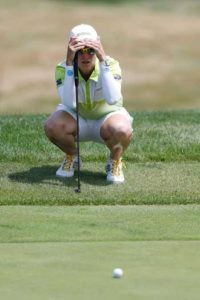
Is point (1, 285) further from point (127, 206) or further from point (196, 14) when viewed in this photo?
point (196, 14)

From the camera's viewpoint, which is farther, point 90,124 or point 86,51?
point 90,124

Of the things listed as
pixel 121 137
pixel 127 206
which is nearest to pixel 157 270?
pixel 127 206

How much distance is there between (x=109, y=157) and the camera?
961cm

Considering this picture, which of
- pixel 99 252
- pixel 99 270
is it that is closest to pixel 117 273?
pixel 99 270

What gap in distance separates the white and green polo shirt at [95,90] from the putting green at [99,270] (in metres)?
2.00

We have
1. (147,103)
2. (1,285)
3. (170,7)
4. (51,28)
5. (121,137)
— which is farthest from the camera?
(170,7)

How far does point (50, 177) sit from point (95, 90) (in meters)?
0.77

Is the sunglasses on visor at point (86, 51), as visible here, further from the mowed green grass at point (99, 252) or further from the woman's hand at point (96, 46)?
the mowed green grass at point (99, 252)

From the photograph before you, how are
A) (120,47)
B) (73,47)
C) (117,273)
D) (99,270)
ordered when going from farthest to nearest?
1. (120,47)
2. (73,47)
3. (99,270)
4. (117,273)

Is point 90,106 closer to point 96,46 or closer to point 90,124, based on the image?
point 90,124

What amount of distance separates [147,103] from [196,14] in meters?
9.74

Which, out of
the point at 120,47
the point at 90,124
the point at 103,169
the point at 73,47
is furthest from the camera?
the point at 120,47

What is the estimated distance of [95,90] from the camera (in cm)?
937

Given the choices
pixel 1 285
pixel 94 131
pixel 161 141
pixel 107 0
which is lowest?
pixel 107 0
